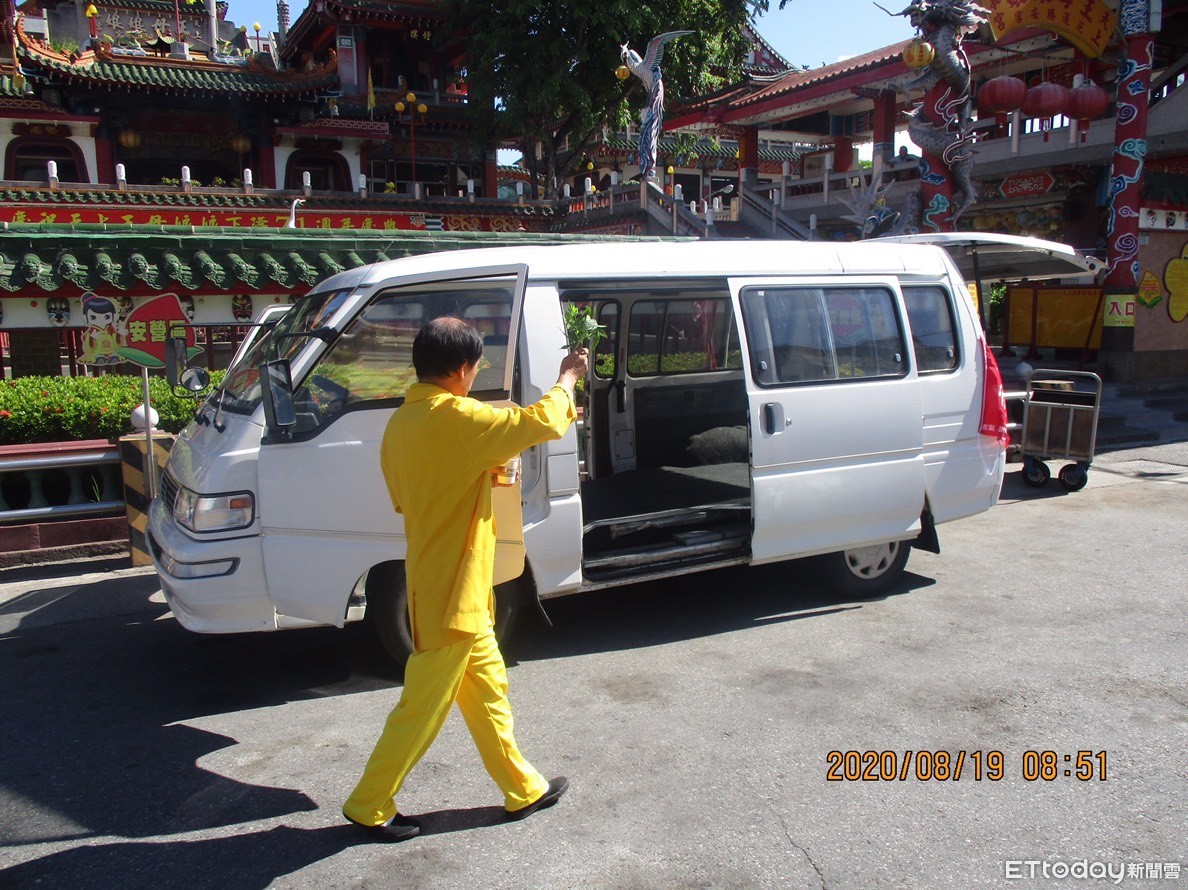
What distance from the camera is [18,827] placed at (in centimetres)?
318

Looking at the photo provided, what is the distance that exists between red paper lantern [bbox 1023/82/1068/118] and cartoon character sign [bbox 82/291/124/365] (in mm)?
15337

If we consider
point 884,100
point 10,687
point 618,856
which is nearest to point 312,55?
point 884,100

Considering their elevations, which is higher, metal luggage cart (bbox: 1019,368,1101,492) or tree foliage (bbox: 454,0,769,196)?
tree foliage (bbox: 454,0,769,196)

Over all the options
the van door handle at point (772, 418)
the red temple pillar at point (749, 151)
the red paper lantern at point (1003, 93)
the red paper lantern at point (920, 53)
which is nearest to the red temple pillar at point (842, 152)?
the red temple pillar at point (749, 151)

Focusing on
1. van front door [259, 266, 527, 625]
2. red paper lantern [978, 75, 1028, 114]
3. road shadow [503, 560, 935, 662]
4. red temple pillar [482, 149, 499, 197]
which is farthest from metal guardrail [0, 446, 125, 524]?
red temple pillar [482, 149, 499, 197]

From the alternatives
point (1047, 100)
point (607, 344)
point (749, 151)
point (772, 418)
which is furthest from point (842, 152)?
point (772, 418)

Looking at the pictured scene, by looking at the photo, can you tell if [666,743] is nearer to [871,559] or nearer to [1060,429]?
[871,559]

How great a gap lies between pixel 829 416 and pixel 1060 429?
4489 millimetres

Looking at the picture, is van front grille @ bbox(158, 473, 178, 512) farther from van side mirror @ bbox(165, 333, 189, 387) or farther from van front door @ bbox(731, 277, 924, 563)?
van front door @ bbox(731, 277, 924, 563)

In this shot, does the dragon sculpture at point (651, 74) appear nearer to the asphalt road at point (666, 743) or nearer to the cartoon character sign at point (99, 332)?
the cartoon character sign at point (99, 332)

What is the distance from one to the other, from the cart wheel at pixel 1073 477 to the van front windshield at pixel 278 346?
7011 millimetres

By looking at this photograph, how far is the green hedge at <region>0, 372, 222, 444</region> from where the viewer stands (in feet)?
21.4

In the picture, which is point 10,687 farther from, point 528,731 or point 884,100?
point 884,100

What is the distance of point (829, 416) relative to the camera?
496cm
